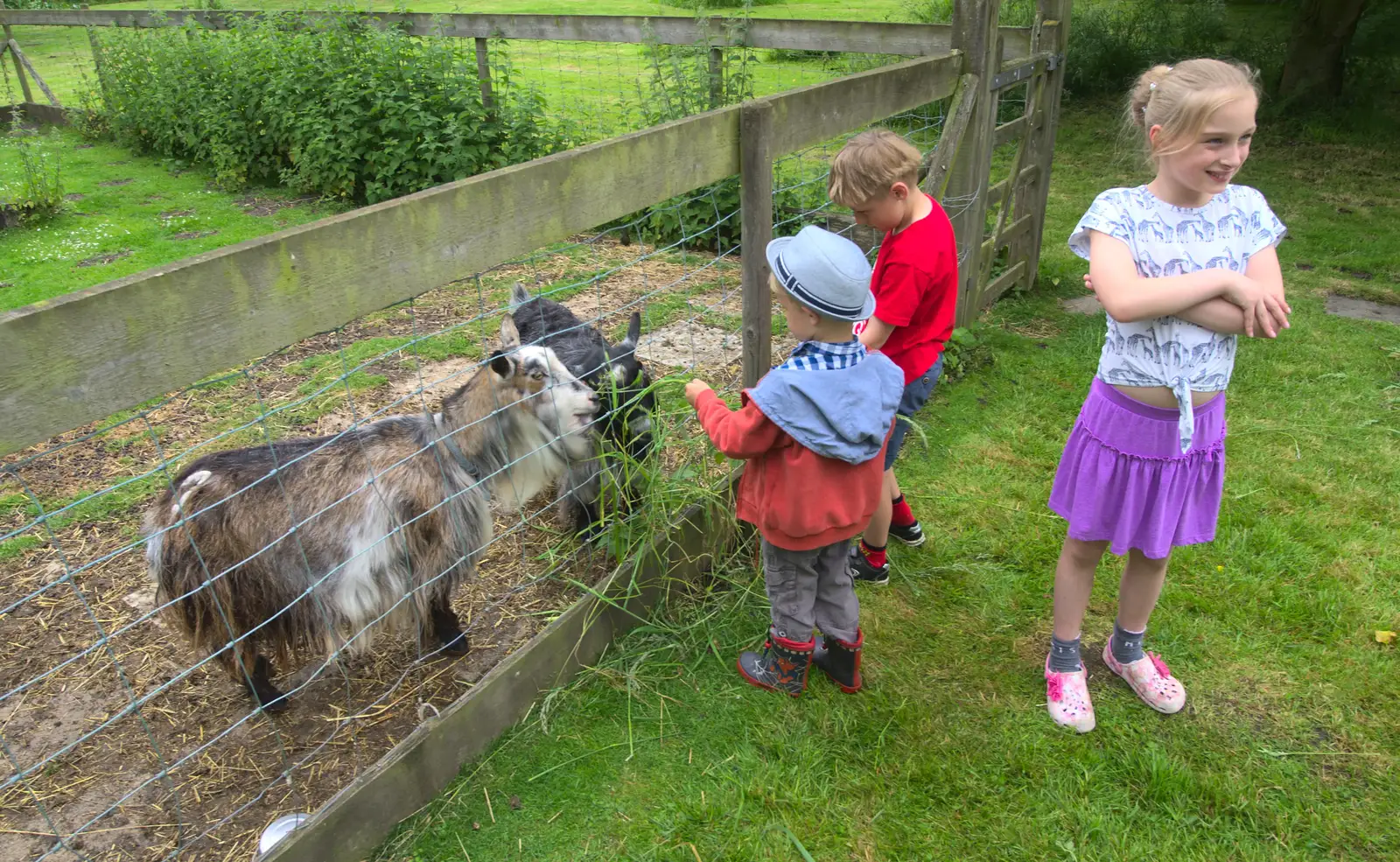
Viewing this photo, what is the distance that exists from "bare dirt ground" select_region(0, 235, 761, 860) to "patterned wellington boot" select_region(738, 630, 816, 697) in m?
0.74

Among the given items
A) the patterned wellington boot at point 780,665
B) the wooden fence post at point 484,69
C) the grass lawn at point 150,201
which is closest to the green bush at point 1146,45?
the grass lawn at point 150,201

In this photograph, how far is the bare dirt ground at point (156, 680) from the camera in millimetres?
2514

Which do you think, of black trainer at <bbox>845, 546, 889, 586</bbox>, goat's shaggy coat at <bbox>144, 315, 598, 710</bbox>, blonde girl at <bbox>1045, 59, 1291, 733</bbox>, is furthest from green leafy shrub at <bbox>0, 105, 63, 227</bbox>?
blonde girl at <bbox>1045, 59, 1291, 733</bbox>

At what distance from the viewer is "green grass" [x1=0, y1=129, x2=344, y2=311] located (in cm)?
664

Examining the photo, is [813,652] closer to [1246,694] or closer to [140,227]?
[1246,694]

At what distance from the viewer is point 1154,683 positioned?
2.85 metres

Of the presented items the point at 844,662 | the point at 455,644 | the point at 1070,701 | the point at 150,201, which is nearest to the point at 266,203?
the point at 150,201

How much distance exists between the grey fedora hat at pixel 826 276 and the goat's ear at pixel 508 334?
1.13 meters

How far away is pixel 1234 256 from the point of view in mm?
2242

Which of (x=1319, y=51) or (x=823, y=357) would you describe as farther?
(x=1319, y=51)

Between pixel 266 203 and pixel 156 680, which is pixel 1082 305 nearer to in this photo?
pixel 156 680

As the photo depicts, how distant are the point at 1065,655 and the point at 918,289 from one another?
1.27 metres

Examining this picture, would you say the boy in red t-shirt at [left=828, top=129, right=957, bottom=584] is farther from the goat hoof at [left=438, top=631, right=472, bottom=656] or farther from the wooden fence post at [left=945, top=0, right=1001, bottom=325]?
the wooden fence post at [left=945, top=0, right=1001, bottom=325]

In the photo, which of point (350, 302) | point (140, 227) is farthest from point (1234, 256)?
point (140, 227)
